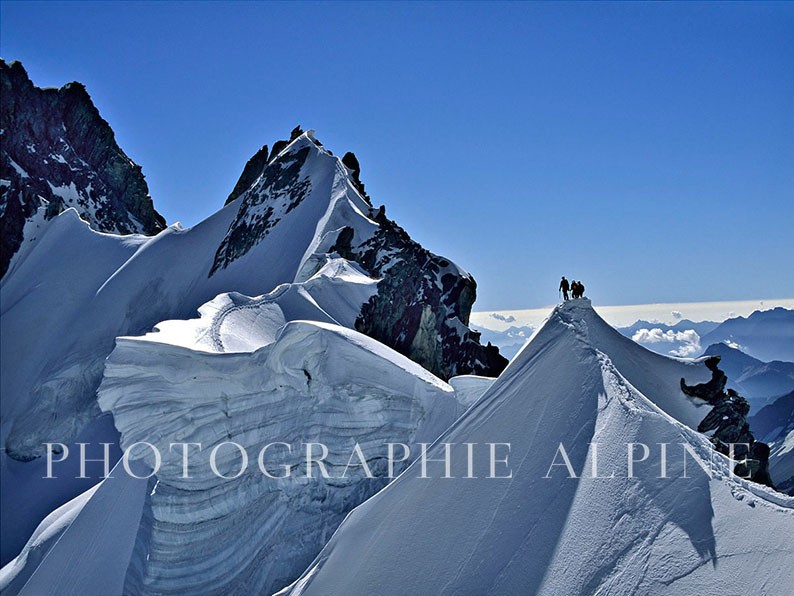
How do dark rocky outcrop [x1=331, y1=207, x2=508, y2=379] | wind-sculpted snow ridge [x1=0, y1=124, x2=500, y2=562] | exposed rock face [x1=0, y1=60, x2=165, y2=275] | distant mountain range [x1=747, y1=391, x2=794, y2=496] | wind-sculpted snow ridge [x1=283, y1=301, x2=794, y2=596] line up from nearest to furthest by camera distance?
wind-sculpted snow ridge [x1=283, y1=301, x2=794, y2=596] < dark rocky outcrop [x1=331, y1=207, x2=508, y2=379] < wind-sculpted snow ridge [x1=0, y1=124, x2=500, y2=562] < exposed rock face [x1=0, y1=60, x2=165, y2=275] < distant mountain range [x1=747, y1=391, x2=794, y2=496]

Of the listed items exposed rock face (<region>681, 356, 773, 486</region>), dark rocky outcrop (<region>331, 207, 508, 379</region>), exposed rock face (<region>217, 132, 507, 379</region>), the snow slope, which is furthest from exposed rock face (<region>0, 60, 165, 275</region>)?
exposed rock face (<region>681, 356, 773, 486</region>)

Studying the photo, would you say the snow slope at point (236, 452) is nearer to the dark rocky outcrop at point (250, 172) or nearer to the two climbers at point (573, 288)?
the two climbers at point (573, 288)

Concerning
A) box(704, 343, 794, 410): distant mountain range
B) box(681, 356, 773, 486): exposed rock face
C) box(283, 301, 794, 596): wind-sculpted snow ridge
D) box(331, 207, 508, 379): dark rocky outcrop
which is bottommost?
box(283, 301, 794, 596): wind-sculpted snow ridge

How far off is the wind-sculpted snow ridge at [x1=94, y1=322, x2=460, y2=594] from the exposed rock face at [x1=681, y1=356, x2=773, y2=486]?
6.59 meters

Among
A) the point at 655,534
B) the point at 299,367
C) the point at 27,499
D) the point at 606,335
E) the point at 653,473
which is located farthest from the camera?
the point at 27,499

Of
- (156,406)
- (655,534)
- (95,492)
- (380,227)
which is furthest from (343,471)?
(380,227)

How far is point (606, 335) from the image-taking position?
15445 millimetres

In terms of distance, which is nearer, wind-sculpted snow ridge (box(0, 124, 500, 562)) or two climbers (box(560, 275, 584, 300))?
two climbers (box(560, 275, 584, 300))

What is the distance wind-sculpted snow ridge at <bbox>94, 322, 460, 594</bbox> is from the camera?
15836 mm

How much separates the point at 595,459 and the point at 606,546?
1568 millimetres

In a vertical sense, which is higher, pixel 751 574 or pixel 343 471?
pixel 343 471

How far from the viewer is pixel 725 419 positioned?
21.9 meters

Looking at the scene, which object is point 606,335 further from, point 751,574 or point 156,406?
point 156,406

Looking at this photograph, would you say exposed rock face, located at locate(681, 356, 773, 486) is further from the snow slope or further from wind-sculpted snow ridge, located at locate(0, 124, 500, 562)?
wind-sculpted snow ridge, located at locate(0, 124, 500, 562)
